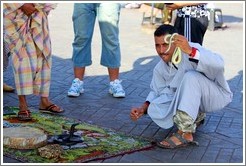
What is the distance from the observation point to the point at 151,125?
4.64 metres

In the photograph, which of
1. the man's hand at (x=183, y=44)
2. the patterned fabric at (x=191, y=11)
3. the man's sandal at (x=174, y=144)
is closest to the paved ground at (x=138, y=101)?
the man's sandal at (x=174, y=144)

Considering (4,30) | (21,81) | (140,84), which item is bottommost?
(140,84)

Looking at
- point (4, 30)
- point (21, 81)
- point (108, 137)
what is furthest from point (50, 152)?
point (4, 30)

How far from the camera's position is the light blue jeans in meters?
5.25

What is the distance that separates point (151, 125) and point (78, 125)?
604 mm

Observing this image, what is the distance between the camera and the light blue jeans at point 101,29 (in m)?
5.25

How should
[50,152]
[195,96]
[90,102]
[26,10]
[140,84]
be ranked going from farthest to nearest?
[140,84] < [90,102] < [26,10] < [195,96] < [50,152]

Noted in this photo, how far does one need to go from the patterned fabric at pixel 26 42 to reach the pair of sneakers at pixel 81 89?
29.4 inches

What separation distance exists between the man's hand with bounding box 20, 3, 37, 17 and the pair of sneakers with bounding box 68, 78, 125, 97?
3.68 ft

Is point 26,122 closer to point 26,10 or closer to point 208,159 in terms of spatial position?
point 26,10

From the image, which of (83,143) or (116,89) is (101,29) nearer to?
(116,89)

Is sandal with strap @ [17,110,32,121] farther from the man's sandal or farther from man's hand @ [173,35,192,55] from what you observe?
man's hand @ [173,35,192,55]

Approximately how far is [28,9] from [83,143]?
1.19 metres

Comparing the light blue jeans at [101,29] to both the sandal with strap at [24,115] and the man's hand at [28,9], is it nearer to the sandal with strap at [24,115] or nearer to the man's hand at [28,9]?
the man's hand at [28,9]
